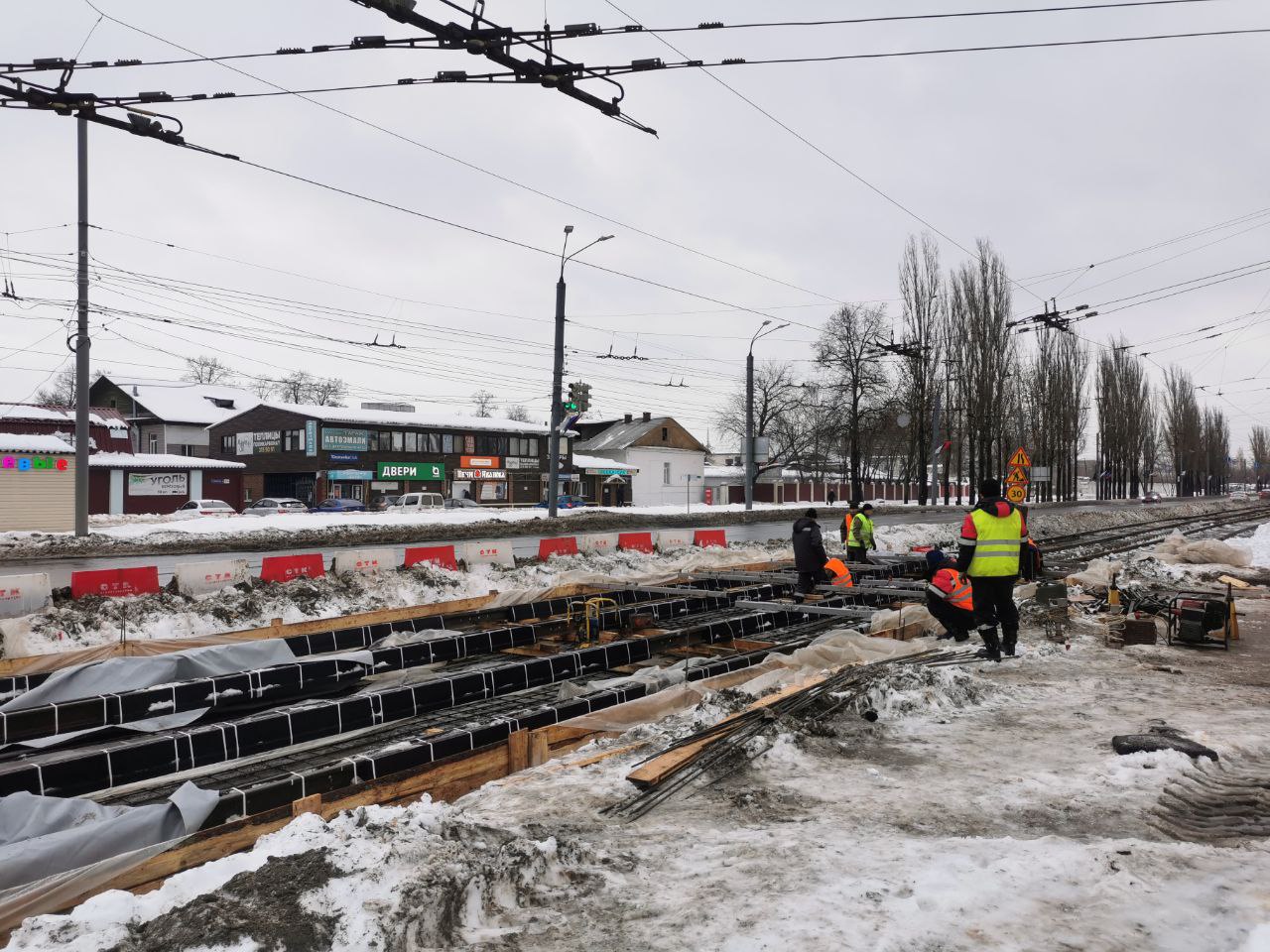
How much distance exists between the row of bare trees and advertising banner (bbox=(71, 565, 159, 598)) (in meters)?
25.4

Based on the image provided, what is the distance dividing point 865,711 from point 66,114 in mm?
10019

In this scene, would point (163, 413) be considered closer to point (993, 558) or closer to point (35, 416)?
point (35, 416)

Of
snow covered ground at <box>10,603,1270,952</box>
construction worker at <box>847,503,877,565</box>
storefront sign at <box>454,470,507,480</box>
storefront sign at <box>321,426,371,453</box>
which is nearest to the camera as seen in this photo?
snow covered ground at <box>10,603,1270,952</box>

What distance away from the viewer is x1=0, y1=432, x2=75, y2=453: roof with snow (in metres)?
23.5

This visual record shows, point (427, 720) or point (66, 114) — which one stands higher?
point (66, 114)

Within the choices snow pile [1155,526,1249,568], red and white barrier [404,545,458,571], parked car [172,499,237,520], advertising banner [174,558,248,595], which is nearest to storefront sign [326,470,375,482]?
parked car [172,499,237,520]

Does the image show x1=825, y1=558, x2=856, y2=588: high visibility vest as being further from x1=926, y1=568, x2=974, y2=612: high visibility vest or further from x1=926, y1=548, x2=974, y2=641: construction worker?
x1=926, y1=568, x2=974, y2=612: high visibility vest

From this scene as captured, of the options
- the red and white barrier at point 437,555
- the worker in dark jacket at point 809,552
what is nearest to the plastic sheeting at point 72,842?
the worker in dark jacket at point 809,552

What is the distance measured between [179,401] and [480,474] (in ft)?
77.5

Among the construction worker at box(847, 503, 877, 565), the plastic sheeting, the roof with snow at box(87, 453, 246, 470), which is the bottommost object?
the plastic sheeting

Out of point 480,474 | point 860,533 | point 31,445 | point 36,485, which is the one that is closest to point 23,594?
point 860,533

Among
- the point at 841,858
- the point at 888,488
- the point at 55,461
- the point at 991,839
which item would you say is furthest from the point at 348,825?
the point at 888,488

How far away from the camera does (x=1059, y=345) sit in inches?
2379

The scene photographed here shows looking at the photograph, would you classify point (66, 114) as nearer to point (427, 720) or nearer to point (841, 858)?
point (427, 720)
